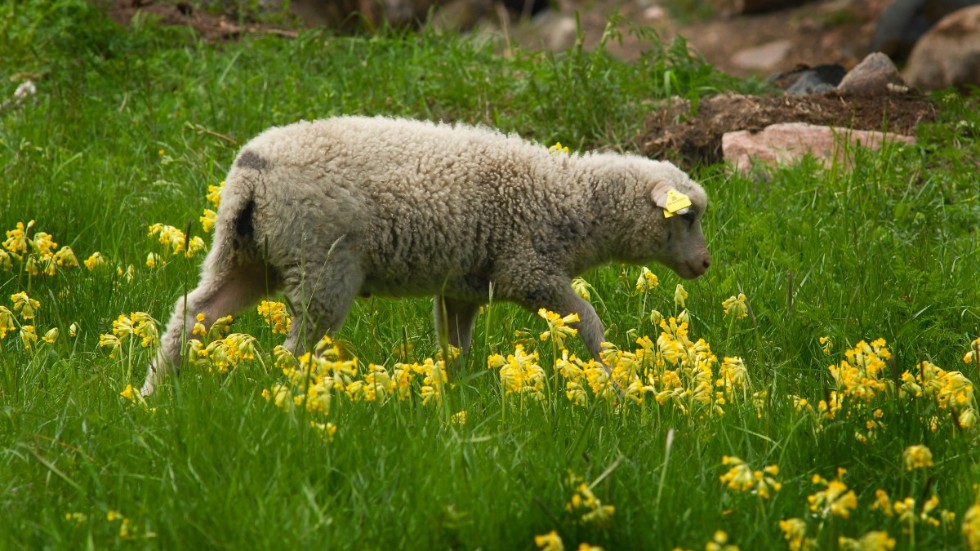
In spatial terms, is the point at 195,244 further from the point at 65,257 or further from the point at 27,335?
the point at 27,335

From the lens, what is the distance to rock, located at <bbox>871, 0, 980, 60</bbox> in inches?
613

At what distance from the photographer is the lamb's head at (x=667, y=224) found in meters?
5.73

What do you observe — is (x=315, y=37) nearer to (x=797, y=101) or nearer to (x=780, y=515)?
(x=797, y=101)

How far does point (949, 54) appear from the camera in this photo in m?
14.4

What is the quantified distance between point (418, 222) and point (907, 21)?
1232cm

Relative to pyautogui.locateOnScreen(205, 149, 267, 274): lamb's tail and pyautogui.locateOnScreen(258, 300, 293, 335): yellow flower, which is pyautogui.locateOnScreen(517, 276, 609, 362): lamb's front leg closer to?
pyautogui.locateOnScreen(258, 300, 293, 335): yellow flower

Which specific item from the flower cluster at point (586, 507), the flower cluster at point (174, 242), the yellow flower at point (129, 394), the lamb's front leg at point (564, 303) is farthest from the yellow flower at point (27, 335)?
the flower cluster at point (586, 507)

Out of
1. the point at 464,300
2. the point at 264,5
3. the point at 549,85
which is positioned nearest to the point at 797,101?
the point at 549,85

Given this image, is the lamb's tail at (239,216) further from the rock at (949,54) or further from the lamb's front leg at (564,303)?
the rock at (949,54)

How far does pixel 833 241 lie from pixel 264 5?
229 inches

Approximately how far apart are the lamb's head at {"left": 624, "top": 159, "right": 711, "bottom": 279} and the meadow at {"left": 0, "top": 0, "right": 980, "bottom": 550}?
29 cm

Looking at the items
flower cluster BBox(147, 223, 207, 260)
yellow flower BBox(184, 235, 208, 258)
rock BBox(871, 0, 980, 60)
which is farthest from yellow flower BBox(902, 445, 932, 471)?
rock BBox(871, 0, 980, 60)

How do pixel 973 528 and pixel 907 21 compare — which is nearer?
pixel 973 528

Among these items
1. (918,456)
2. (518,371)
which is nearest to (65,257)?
(518,371)
